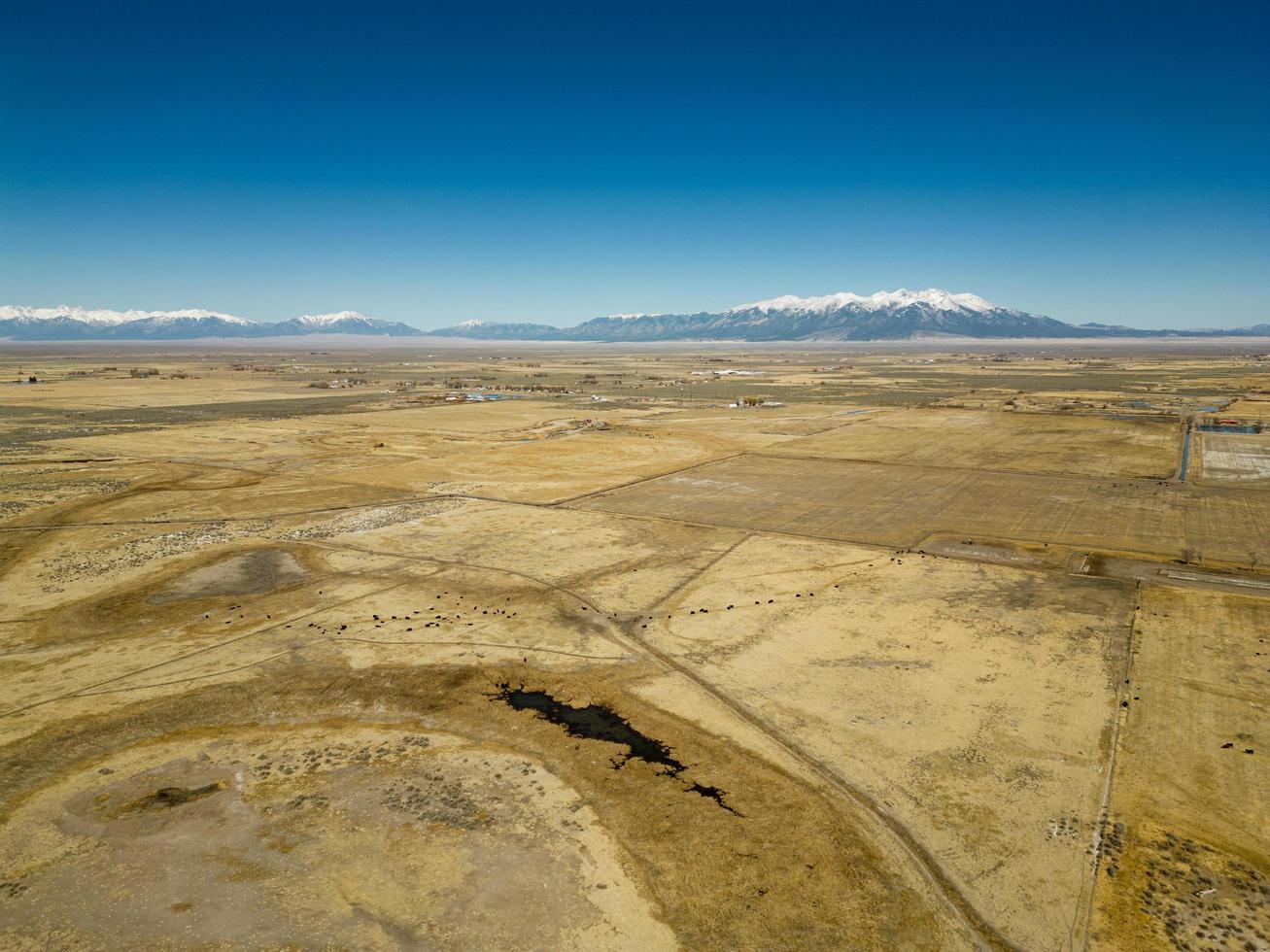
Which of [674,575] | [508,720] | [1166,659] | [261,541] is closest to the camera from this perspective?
[508,720]

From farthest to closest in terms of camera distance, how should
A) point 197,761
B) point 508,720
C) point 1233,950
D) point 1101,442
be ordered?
point 1101,442
point 508,720
point 197,761
point 1233,950

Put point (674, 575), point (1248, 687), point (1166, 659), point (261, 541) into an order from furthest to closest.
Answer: point (261, 541)
point (674, 575)
point (1166, 659)
point (1248, 687)

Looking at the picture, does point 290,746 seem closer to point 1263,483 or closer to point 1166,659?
point 1166,659

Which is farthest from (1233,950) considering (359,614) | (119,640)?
(119,640)

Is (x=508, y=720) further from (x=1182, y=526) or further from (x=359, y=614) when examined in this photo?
(x=1182, y=526)

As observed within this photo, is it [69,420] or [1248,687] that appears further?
[69,420]

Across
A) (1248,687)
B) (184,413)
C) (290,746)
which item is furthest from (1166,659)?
(184,413)
